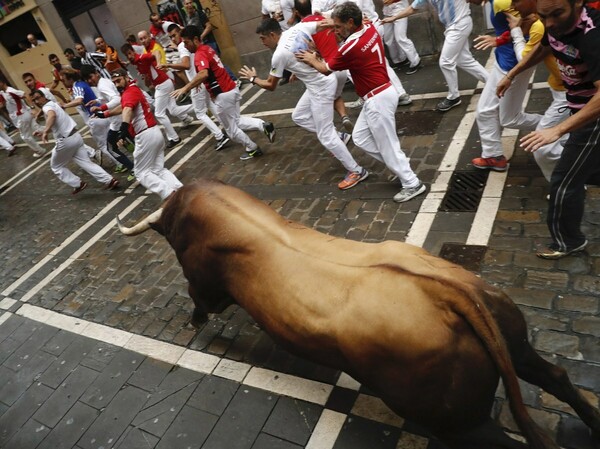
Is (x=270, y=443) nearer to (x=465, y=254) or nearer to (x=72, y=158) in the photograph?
(x=465, y=254)

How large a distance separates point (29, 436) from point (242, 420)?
2.40 meters

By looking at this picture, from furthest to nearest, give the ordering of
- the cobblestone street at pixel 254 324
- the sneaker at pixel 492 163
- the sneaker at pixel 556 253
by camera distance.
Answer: the sneaker at pixel 492 163 < the sneaker at pixel 556 253 < the cobblestone street at pixel 254 324

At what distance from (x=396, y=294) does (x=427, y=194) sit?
384 cm

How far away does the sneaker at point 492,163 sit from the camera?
5.74 meters

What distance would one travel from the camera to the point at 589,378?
3.28 metres

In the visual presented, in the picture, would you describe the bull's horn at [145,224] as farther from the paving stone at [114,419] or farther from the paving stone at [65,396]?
the paving stone at [65,396]

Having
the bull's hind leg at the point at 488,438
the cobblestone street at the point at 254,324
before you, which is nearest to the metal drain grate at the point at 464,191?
the cobblestone street at the point at 254,324

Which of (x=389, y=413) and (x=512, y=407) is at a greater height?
(x=512, y=407)

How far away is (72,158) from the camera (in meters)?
9.78

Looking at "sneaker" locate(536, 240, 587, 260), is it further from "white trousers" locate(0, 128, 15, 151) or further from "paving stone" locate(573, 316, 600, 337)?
"white trousers" locate(0, 128, 15, 151)

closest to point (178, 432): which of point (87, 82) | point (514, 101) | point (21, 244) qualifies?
point (514, 101)

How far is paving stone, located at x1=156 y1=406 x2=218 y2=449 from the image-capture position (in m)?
3.87

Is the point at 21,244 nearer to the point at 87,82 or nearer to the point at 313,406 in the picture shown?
the point at 87,82

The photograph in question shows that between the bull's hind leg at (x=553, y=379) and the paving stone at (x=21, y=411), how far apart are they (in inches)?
193
